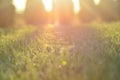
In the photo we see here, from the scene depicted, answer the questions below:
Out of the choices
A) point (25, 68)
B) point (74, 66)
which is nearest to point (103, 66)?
point (74, 66)

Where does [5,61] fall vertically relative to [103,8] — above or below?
below

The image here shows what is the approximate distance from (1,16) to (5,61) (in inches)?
811

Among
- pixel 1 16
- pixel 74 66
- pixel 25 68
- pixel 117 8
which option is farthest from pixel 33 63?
pixel 117 8

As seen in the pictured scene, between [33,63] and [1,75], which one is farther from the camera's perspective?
[33,63]

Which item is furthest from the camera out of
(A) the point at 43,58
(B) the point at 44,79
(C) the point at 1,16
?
(C) the point at 1,16

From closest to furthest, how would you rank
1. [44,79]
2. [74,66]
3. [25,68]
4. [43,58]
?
1. [44,79]
2. [74,66]
3. [25,68]
4. [43,58]

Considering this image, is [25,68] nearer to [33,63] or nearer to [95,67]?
[33,63]

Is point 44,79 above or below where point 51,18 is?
below

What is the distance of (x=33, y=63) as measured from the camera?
512cm

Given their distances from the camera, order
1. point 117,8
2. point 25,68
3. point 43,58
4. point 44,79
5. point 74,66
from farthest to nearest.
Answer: point 117,8 < point 43,58 < point 25,68 < point 74,66 < point 44,79

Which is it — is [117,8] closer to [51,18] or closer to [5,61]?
[51,18]

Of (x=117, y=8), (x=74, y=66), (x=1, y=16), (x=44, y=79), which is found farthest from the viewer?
(x=117, y=8)

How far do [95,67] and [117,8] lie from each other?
35.0 metres

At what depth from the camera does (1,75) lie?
432 centimetres
